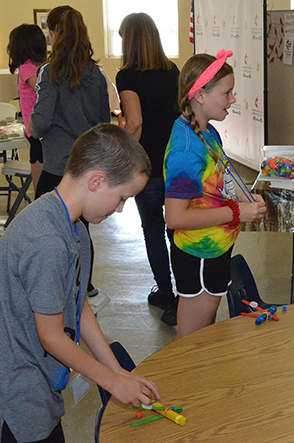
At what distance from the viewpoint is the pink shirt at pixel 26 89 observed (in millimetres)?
3652

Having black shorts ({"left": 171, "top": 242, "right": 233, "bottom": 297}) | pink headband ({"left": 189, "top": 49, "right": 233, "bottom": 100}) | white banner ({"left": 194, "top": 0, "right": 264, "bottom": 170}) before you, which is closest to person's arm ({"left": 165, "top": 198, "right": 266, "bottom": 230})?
black shorts ({"left": 171, "top": 242, "right": 233, "bottom": 297})

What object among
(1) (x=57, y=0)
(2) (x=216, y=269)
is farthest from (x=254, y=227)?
(1) (x=57, y=0)

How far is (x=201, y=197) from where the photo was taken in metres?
1.71

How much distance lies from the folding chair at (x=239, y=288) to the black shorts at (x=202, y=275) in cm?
4

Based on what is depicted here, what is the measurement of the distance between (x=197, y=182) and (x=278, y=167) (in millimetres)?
1021

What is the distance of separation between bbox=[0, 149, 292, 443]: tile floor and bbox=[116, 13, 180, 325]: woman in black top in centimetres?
55

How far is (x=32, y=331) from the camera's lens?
1110 millimetres

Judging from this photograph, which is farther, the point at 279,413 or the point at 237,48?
the point at 237,48

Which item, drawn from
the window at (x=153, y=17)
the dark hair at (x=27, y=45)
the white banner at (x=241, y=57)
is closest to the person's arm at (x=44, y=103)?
the dark hair at (x=27, y=45)

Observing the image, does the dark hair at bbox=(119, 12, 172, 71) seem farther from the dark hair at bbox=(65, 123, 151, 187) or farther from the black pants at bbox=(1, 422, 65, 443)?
the black pants at bbox=(1, 422, 65, 443)

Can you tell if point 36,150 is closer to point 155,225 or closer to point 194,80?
point 155,225

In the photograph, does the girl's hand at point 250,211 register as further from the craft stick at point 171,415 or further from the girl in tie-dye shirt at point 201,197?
the craft stick at point 171,415

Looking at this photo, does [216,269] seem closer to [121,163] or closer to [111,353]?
[111,353]

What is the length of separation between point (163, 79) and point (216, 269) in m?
1.19
